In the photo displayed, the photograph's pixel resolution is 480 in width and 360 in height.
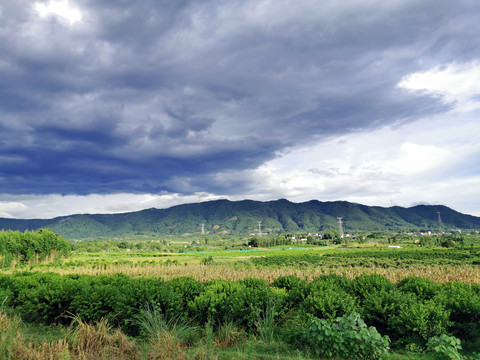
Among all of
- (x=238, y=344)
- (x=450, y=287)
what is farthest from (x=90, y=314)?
(x=450, y=287)

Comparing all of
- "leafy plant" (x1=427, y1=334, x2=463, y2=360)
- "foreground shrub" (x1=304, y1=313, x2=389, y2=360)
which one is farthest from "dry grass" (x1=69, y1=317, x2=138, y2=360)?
"leafy plant" (x1=427, y1=334, x2=463, y2=360)

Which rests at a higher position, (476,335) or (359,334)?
(359,334)

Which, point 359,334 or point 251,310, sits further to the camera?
point 251,310

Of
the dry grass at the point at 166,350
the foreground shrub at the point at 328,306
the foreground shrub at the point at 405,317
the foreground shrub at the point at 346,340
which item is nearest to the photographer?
the dry grass at the point at 166,350

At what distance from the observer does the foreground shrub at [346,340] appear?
6.61 metres

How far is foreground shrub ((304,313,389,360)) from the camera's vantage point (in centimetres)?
661

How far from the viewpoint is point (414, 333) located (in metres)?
7.88

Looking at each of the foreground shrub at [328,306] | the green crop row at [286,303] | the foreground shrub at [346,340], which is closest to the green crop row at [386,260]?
the green crop row at [286,303]

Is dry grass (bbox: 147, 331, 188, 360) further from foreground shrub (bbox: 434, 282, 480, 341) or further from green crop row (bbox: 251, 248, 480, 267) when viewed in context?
green crop row (bbox: 251, 248, 480, 267)

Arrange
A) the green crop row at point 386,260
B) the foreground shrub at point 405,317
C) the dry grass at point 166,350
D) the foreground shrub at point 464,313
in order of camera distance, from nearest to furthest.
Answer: the dry grass at point 166,350 → the foreground shrub at point 405,317 → the foreground shrub at point 464,313 → the green crop row at point 386,260

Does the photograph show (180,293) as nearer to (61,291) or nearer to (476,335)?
(61,291)

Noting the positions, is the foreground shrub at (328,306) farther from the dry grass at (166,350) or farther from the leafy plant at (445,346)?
the dry grass at (166,350)

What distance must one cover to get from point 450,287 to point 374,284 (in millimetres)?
2309

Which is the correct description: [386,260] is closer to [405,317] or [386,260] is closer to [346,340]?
[405,317]
